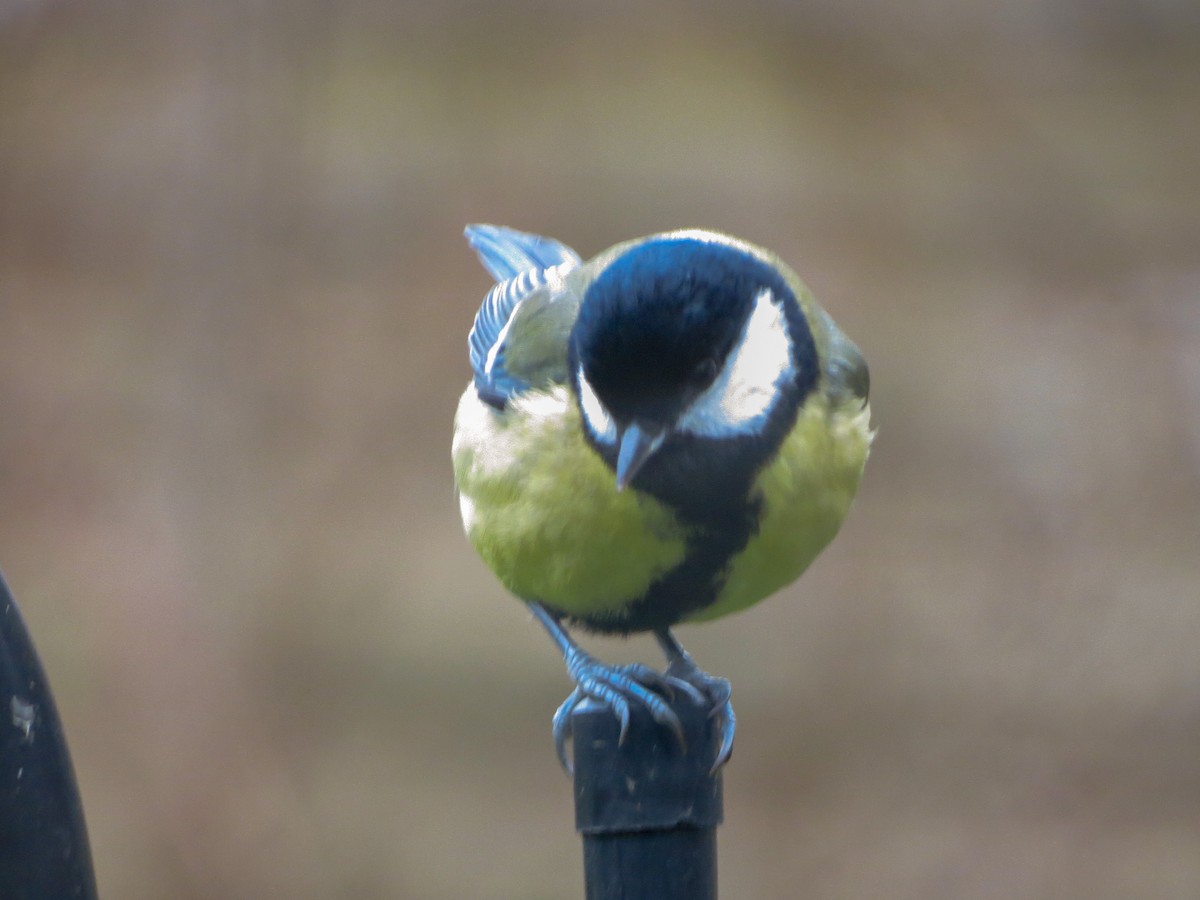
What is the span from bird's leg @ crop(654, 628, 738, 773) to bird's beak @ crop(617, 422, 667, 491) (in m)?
0.18

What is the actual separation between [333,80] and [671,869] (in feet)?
6.32

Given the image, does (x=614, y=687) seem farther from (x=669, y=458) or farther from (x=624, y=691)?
(x=669, y=458)

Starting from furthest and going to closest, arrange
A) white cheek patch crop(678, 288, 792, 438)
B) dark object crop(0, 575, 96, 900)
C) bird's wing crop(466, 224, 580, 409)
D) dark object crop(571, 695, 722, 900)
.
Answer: bird's wing crop(466, 224, 580, 409) → white cheek patch crop(678, 288, 792, 438) → dark object crop(571, 695, 722, 900) → dark object crop(0, 575, 96, 900)

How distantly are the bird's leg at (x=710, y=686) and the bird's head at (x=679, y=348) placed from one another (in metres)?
0.20

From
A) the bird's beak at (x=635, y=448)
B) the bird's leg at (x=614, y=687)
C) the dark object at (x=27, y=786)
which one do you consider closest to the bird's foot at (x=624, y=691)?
the bird's leg at (x=614, y=687)

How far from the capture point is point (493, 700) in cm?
243

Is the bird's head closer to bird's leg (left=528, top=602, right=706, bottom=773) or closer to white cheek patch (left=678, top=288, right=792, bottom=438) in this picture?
white cheek patch (left=678, top=288, right=792, bottom=438)

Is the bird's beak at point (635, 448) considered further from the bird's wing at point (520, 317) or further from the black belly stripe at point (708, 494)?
the bird's wing at point (520, 317)

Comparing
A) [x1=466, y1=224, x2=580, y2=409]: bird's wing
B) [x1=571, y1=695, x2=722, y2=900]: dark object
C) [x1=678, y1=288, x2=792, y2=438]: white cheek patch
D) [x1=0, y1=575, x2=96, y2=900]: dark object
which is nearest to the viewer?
[x1=0, y1=575, x2=96, y2=900]: dark object

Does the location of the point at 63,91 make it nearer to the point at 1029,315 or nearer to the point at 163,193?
the point at 163,193

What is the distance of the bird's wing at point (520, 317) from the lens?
1170 mm

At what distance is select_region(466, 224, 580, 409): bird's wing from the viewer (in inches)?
46.1

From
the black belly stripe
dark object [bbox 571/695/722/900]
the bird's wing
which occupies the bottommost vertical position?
dark object [bbox 571/695/722/900]

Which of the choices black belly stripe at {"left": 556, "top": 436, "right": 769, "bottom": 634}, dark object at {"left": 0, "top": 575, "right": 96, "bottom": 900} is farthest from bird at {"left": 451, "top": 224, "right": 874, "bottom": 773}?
dark object at {"left": 0, "top": 575, "right": 96, "bottom": 900}
